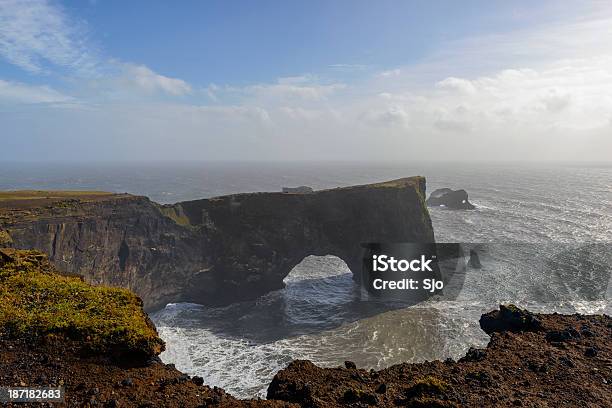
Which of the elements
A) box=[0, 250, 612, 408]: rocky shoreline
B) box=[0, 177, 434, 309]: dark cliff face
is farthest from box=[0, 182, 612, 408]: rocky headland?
box=[0, 177, 434, 309]: dark cliff face

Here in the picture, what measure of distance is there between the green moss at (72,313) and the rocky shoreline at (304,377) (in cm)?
5

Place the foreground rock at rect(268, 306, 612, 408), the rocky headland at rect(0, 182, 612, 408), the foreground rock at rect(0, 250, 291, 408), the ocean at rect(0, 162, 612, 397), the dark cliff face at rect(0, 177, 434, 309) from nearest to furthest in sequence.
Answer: the foreground rock at rect(0, 250, 291, 408)
the rocky headland at rect(0, 182, 612, 408)
the foreground rock at rect(268, 306, 612, 408)
the ocean at rect(0, 162, 612, 397)
the dark cliff face at rect(0, 177, 434, 309)

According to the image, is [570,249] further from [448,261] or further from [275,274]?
[275,274]

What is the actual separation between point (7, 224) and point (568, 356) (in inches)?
Result: 1627

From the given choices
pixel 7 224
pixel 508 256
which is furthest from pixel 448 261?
pixel 7 224

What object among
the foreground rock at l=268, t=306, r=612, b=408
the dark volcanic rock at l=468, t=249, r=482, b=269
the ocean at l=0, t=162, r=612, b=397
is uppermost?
the foreground rock at l=268, t=306, r=612, b=408

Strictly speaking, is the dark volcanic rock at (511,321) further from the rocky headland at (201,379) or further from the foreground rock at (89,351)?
the foreground rock at (89,351)

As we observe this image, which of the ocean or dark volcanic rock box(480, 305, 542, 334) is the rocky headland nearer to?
dark volcanic rock box(480, 305, 542, 334)

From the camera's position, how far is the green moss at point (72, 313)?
39.9ft

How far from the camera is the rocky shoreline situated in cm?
1077

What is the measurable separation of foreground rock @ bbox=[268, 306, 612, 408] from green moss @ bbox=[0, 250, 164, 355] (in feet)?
16.6

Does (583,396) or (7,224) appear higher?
(7,224)

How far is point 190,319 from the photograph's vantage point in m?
40.7

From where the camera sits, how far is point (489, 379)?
40.7ft
